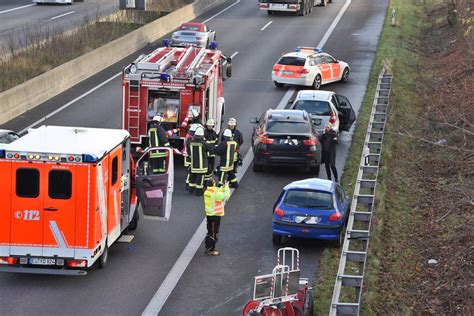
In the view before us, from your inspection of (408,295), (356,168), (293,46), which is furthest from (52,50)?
(408,295)

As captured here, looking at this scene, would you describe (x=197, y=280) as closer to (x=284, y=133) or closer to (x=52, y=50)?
Answer: (x=284, y=133)

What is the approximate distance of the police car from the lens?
1484 inches

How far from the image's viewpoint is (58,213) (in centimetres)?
1712

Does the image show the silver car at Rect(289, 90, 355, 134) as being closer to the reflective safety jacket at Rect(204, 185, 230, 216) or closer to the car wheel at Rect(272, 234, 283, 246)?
the car wheel at Rect(272, 234, 283, 246)

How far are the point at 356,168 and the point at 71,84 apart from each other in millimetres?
14693

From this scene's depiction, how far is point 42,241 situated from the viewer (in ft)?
56.2

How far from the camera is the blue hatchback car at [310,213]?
19203mm

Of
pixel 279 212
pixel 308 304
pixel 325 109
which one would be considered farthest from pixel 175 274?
pixel 325 109

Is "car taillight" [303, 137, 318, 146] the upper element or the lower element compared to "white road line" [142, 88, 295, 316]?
upper

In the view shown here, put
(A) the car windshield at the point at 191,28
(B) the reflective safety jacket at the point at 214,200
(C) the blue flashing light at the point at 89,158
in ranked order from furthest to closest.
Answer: (A) the car windshield at the point at 191,28, (B) the reflective safety jacket at the point at 214,200, (C) the blue flashing light at the point at 89,158

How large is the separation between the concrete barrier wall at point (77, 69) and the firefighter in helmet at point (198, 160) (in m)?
9.54

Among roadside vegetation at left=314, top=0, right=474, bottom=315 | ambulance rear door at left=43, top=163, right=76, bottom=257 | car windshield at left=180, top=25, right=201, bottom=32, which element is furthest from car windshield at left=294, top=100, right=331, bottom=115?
car windshield at left=180, top=25, right=201, bottom=32

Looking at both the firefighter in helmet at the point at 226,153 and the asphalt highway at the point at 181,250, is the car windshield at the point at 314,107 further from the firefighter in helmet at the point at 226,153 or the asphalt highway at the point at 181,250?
the firefighter in helmet at the point at 226,153

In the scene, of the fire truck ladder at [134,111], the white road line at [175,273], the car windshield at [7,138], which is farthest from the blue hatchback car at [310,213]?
the fire truck ladder at [134,111]
